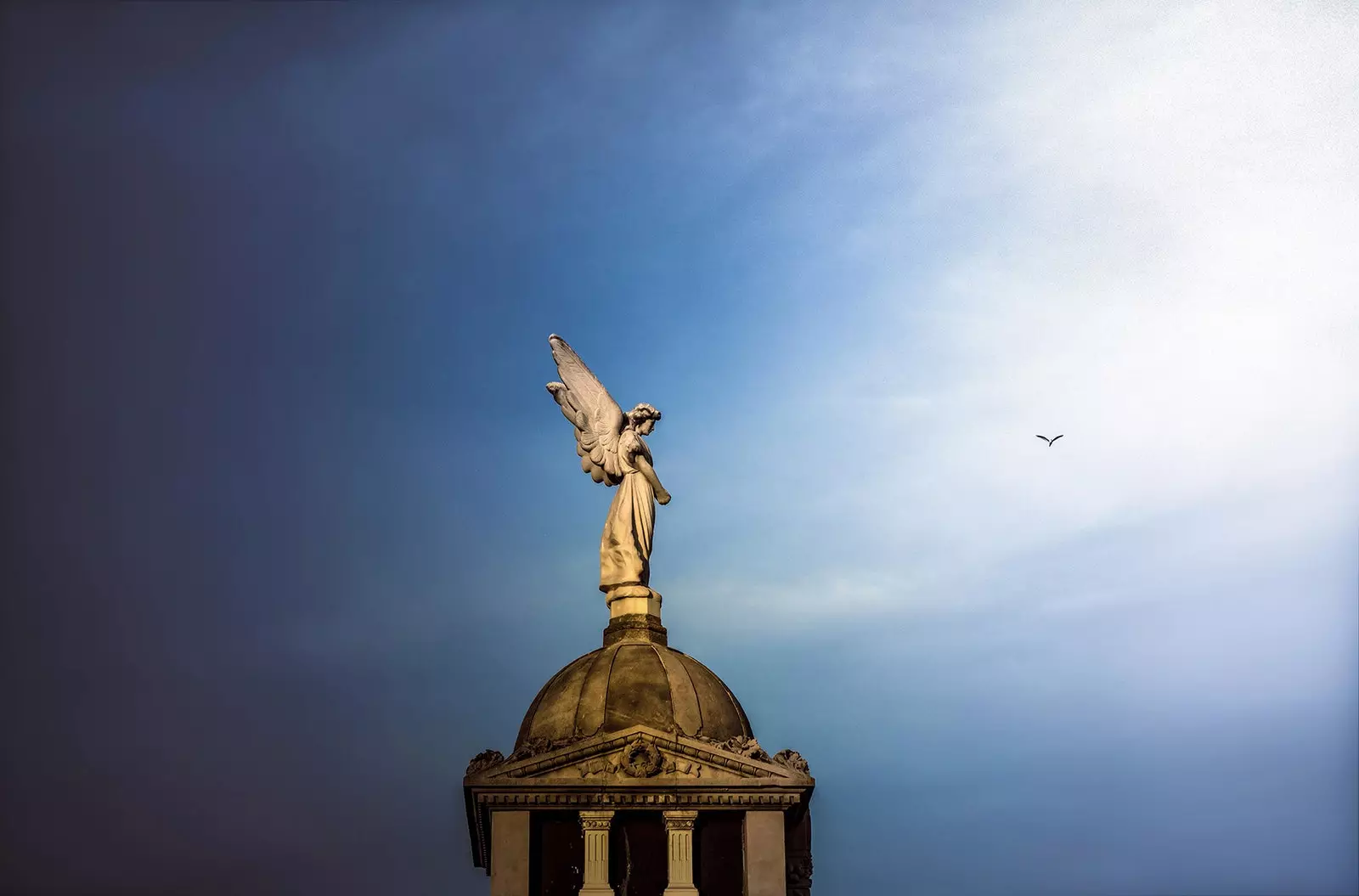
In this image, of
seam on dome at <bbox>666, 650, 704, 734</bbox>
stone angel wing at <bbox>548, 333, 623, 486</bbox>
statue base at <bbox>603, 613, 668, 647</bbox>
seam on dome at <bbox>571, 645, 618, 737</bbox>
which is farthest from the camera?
stone angel wing at <bbox>548, 333, 623, 486</bbox>

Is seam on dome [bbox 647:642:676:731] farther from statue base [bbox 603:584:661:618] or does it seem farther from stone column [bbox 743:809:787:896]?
stone column [bbox 743:809:787:896]

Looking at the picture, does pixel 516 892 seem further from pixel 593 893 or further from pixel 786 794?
pixel 786 794

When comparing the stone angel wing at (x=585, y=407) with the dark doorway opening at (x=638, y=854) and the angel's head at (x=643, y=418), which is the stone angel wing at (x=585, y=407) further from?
the dark doorway opening at (x=638, y=854)

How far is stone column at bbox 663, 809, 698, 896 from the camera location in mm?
22359

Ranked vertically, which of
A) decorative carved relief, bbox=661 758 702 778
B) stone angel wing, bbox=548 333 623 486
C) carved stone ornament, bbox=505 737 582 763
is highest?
stone angel wing, bbox=548 333 623 486

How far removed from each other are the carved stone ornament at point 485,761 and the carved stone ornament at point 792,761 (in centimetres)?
399

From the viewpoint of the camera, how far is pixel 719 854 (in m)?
22.8

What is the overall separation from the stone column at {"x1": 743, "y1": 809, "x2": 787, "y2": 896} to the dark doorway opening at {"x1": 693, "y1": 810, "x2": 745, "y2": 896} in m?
0.19

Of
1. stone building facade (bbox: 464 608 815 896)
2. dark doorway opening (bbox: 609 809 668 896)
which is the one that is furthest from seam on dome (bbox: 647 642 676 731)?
dark doorway opening (bbox: 609 809 668 896)

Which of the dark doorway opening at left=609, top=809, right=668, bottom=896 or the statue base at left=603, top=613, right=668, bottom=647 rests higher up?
the statue base at left=603, top=613, right=668, bottom=647

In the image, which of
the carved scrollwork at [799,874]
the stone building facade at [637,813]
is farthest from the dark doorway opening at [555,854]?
the carved scrollwork at [799,874]

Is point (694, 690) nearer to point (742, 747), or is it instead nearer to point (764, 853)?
point (742, 747)

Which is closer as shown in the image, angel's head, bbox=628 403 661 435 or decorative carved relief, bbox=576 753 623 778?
decorative carved relief, bbox=576 753 623 778

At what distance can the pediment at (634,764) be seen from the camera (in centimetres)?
2250
